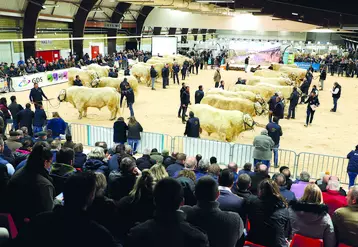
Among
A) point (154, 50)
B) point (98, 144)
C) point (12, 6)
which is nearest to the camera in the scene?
point (98, 144)

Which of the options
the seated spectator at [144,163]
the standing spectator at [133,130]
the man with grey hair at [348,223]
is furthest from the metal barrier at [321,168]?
the man with grey hair at [348,223]

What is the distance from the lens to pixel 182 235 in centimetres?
224

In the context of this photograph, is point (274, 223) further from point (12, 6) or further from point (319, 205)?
point (12, 6)

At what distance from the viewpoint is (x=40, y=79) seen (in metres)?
21.6

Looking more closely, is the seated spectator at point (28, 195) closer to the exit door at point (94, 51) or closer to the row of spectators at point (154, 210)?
the row of spectators at point (154, 210)

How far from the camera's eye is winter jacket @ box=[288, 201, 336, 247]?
3.59 m

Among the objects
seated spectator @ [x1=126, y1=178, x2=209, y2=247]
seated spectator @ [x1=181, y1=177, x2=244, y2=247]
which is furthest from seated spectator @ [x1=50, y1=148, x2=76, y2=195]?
seated spectator @ [x1=126, y1=178, x2=209, y2=247]

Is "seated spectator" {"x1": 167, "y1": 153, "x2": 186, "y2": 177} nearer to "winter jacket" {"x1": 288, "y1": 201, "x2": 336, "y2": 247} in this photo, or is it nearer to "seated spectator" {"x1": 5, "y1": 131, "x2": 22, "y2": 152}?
"winter jacket" {"x1": 288, "y1": 201, "x2": 336, "y2": 247}

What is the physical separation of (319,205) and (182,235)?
Answer: 205 centimetres

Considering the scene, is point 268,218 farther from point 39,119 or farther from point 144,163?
point 39,119

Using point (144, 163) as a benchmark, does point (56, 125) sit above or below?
below

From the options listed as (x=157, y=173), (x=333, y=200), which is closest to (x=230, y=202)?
(x=157, y=173)

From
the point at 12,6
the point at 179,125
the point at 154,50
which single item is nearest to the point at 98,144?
the point at 179,125

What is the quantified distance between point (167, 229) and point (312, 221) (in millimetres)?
2055
